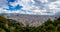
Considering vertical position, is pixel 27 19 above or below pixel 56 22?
below

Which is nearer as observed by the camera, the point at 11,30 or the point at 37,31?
the point at 11,30

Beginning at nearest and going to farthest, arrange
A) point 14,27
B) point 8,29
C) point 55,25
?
point 8,29 < point 14,27 < point 55,25

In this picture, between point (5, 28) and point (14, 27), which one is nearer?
point (5, 28)

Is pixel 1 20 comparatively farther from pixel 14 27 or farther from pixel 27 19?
pixel 27 19

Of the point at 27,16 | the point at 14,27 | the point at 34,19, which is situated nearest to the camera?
the point at 14,27

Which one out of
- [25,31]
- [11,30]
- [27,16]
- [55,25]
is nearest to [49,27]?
[55,25]

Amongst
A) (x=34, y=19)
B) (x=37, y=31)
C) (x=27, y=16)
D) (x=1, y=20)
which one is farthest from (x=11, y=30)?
(x=34, y=19)

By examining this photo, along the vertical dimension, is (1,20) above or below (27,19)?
above

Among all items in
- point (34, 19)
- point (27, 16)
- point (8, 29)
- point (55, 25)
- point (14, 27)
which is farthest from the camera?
point (34, 19)

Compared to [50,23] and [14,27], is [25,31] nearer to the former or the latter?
[14,27]
